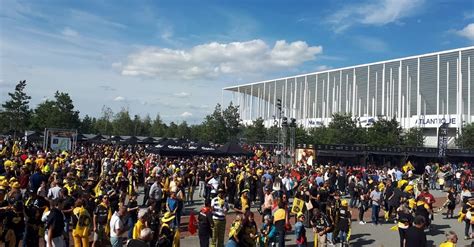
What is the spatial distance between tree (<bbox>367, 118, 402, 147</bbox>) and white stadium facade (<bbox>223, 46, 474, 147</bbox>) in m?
5.60

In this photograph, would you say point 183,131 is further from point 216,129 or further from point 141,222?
point 141,222

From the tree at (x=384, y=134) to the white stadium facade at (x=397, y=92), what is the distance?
560cm

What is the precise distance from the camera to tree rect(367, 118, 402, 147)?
54.0 m

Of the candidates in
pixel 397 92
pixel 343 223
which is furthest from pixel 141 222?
pixel 397 92

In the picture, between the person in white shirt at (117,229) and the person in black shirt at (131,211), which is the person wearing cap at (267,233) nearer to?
the person in white shirt at (117,229)

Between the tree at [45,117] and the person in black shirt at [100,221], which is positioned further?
the tree at [45,117]

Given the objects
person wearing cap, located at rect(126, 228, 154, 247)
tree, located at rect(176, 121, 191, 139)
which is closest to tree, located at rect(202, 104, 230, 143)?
tree, located at rect(176, 121, 191, 139)

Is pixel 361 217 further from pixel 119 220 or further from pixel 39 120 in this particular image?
pixel 39 120

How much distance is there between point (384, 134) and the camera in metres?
55.9

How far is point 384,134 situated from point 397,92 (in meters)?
21.8

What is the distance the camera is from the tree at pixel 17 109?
5203 centimetres

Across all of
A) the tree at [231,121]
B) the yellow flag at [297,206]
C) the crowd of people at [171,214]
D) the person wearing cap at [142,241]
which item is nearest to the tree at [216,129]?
the tree at [231,121]

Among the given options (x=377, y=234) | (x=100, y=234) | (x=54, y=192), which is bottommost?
(x=377, y=234)

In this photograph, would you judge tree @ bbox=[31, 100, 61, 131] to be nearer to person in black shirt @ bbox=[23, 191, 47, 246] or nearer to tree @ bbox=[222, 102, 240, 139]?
tree @ bbox=[222, 102, 240, 139]
